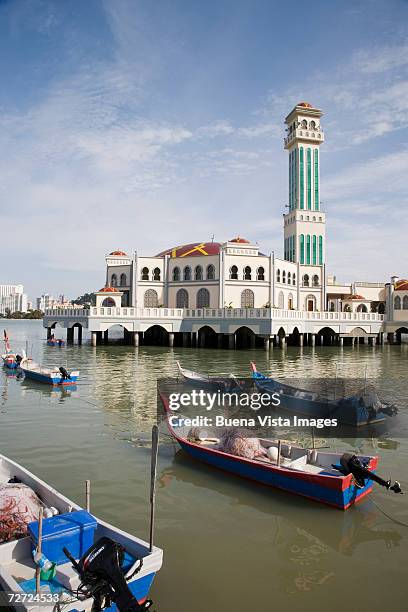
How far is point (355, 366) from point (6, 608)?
34542mm

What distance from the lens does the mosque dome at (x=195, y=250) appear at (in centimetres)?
6081

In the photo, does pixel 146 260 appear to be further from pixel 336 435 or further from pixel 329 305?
pixel 336 435

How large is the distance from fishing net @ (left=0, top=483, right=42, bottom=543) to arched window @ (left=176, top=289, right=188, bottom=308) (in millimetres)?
51445

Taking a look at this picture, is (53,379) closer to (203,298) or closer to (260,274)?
(203,298)

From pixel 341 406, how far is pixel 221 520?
9.20m

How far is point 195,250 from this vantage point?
61.9 metres

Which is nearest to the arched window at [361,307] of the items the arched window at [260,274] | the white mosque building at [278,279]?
the white mosque building at [278,279]

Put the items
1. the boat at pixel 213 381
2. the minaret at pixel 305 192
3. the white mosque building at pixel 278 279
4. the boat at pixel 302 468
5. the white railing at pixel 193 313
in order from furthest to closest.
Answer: the minaret at pixel 305 192
the white mosque building at pixel 278 279
the white railing at pixel 193 313
the boat at pixel 213 381
the boat at pixel 302 468

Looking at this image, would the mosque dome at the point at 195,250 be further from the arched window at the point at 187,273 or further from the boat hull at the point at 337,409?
the boat hull at the point at 337,409

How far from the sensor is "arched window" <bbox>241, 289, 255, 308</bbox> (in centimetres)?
5806

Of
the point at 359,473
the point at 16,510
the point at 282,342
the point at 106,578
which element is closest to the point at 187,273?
the point at 282,342

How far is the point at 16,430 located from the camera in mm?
16609

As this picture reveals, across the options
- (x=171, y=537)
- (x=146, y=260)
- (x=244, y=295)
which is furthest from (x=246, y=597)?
(x=146, y=260)

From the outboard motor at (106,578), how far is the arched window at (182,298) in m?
53.7
